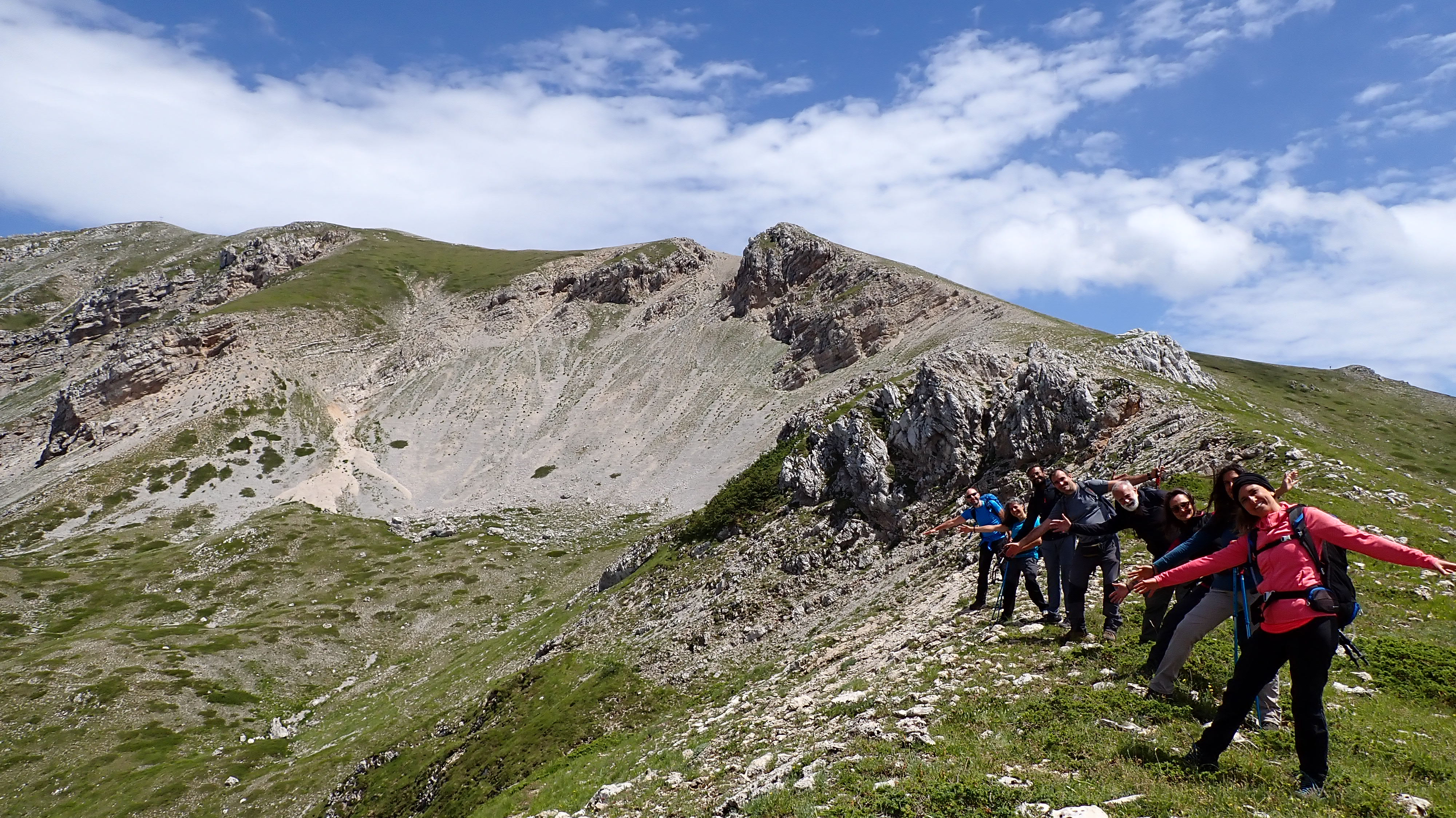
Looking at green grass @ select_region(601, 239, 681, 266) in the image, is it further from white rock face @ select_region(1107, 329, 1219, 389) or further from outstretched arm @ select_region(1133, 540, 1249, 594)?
outstretched arm @ select_region(1133, 540, 1249, 594)

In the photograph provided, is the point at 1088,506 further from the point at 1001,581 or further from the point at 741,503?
the point at 741,503

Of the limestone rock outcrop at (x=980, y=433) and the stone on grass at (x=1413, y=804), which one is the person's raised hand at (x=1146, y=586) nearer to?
the stone on grass at (x=1413, y=804)

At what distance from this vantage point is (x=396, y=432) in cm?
12581

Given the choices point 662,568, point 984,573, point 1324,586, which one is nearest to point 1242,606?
point 1324,586

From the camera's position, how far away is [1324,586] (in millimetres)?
7730

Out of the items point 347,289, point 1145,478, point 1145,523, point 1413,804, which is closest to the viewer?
point 1413,804

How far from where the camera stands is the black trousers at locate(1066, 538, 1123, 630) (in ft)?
43.7

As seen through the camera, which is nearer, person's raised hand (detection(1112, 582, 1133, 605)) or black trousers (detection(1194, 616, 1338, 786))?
black trousers (detection(1194, 616, 1338, 786))

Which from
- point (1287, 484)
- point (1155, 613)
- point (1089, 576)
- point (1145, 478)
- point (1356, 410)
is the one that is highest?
point (1356, 410)

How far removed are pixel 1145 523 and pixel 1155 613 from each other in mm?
1687

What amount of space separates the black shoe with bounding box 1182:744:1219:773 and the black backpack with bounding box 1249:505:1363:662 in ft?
6.18

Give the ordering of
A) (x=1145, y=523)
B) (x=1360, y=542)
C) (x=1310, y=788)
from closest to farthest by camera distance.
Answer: (x=1360, y=542), (x=1310, y=788), (x=1145, y=523)

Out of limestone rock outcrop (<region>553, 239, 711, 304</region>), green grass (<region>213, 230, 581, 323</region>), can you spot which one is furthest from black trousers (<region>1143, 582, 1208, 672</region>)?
green grass (<region>213, 230, 581, 323</region>)

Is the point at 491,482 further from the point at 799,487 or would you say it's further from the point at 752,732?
the point at 752,732
